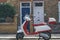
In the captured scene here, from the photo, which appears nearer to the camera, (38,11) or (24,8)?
(24,8)

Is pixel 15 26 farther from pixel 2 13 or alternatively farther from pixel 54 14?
pixel 54 14

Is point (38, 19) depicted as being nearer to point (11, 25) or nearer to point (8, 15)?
point (8, 15)

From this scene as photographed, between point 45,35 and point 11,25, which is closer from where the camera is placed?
point 45,35

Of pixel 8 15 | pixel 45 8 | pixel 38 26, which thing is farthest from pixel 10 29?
pixel 45 8

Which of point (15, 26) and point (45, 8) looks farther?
point (45, 8)

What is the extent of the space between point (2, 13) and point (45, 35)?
28.1ft

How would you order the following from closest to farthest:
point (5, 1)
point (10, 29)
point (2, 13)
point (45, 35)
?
point (45, 35) < point (10, 29) < point (2, 13) < point (5, 1)

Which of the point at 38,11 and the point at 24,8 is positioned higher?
the point at 24,8

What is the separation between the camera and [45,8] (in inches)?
944

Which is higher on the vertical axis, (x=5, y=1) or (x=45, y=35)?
(x=5, y=1)

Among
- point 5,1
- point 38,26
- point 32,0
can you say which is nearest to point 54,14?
point 32,0

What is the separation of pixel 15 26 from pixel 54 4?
7162 mm

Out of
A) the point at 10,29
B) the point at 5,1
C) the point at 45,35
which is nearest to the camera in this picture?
the point at 45,35

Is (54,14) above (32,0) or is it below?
below
